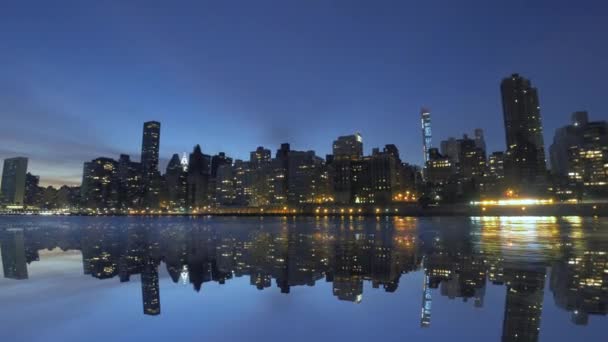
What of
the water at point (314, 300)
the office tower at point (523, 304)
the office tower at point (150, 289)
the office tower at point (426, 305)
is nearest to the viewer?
the office tower at point (523, 304)

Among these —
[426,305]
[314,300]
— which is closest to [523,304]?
[426,305]

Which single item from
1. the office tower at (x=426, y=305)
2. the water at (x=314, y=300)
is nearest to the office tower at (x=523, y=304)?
the water at (x=314, y=300)

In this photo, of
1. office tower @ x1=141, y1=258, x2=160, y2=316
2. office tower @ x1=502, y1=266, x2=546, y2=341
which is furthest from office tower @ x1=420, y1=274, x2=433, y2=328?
office tower @ x1=141, y1=258, x2=160, y2=316

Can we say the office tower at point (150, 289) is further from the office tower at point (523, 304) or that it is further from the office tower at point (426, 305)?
the office tower at point (523, 304)

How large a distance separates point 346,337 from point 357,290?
4.90 m

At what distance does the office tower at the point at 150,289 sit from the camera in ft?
36.8

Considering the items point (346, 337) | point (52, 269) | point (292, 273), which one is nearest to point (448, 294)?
point (346, 337)

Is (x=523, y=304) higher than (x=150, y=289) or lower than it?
higher

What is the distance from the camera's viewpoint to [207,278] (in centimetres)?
1600

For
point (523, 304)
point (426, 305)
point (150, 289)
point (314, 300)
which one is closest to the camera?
point (523, 304)

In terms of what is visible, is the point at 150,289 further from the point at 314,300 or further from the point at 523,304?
the point at 523,304

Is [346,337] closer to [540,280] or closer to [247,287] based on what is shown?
[247,287]

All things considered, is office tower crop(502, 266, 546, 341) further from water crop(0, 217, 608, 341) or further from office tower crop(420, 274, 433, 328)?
office tower crop(420, 274, 433, 328)

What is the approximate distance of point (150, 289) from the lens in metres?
14.0
